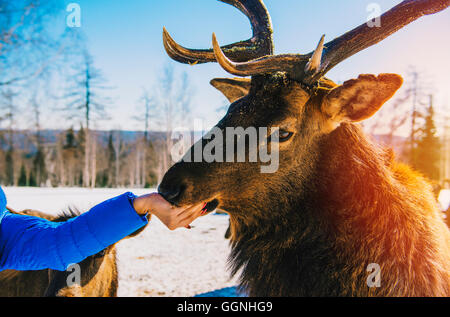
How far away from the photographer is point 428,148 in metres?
21.1

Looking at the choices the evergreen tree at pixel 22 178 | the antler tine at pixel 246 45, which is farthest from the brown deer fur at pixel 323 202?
the evergreen tree at pixel 22 178

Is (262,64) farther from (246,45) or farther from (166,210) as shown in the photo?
(166,210)

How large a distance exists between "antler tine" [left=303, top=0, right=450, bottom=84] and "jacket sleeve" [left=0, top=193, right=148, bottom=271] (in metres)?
1.78

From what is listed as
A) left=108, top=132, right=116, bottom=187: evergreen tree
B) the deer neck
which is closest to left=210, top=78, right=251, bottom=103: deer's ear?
the deer neck

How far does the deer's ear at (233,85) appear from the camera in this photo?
127 inches

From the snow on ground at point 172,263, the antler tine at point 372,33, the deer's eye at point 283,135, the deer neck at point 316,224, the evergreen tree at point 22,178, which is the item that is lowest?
the evergreen tree at point 22,178

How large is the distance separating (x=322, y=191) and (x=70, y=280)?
2848 millimetres

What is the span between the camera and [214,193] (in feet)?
7.38

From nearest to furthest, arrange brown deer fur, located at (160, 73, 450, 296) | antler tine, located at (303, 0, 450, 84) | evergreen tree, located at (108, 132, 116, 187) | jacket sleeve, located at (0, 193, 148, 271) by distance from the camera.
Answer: jacket sleeve, located at (0, 193, 148, 271)
brown deer fur, located at (160, 73, 450, 296)
antler tine, located at (303, 0, 450, 84)
evergreen tree, located at (108, 132, 116, 187)

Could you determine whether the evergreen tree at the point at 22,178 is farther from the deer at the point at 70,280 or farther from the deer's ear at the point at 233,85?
the deer's ear at the point at 233,85

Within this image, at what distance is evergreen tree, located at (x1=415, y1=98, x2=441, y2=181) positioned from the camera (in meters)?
20.7

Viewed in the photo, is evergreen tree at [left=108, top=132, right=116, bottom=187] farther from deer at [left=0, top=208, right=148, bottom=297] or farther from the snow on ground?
deer at [left=0, top=208, right=148, bottom=297]

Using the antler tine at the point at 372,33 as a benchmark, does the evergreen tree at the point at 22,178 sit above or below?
below
